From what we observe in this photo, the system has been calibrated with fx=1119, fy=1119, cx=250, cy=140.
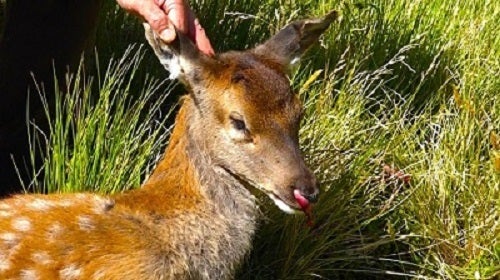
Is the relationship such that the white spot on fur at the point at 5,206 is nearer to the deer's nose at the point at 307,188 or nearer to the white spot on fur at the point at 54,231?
the white spot on fur at the point at 54,231

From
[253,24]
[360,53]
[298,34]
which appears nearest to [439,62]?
[360,53]

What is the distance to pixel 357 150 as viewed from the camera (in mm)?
5215

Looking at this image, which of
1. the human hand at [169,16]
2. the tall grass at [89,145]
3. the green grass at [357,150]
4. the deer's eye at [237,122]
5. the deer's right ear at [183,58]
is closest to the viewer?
the deer's eye at [237,122]

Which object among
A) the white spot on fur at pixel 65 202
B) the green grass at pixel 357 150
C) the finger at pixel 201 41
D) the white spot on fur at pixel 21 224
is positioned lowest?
the green grass at pixel 357 150

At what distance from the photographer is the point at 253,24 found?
6.39 m

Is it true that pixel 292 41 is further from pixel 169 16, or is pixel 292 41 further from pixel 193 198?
pixel 193 198

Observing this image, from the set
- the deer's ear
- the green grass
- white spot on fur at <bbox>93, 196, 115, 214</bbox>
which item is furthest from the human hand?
white spot on fur at <bbox>93, 196, 115, 214</bbox>

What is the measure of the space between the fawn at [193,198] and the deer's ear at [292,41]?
0.01 metres

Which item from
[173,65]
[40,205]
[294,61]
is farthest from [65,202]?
[294,61]

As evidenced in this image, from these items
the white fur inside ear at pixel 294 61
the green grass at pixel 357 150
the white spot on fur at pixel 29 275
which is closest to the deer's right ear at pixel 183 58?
the white fur inside ear at pixel 294 61

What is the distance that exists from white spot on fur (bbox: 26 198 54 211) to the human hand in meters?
0.73

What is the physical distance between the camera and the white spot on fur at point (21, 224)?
12.7 feet

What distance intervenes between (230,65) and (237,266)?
741 mm

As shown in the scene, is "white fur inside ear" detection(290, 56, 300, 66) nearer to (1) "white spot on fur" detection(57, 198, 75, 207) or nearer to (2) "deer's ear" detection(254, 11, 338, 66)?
(2) "deer's ear" detection(254, 11, 338, 66)
